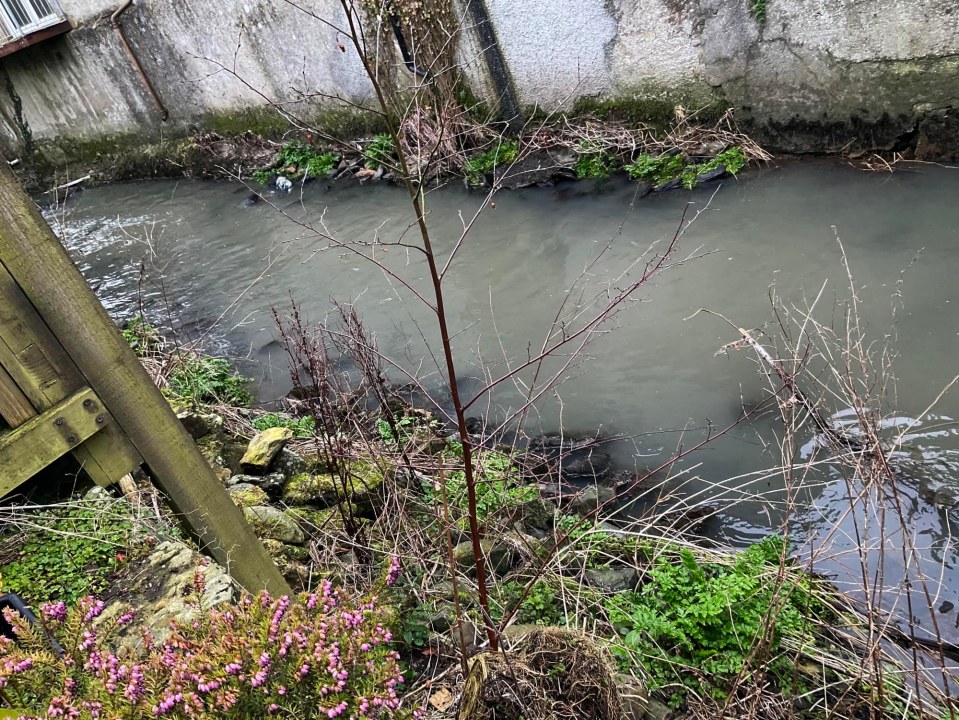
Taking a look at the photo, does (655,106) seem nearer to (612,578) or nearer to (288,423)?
(288,423)

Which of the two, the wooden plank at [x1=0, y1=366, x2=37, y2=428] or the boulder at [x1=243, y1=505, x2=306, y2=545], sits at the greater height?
the wooden plank at [x1=0, y1=366, x2=37, y2=428]

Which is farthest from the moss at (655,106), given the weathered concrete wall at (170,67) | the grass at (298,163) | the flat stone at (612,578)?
the flat stone at (612,578)

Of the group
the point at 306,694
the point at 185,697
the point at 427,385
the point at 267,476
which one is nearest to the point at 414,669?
the point at 306,694

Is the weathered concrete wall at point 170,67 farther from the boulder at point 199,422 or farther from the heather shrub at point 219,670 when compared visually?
the heather shrub at point 219,670

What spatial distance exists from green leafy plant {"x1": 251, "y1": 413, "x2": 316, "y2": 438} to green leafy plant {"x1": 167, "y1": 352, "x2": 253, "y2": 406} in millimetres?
469

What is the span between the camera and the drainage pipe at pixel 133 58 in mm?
10711

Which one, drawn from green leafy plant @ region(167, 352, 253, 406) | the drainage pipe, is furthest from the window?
green leafy plant @ region(167, 352, 253, 406)

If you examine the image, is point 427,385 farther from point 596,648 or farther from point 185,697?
point 185,697

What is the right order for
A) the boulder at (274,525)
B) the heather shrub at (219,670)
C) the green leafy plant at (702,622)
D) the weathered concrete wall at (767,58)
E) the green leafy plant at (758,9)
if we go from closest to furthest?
the heather shrub at (219,670) < the green leafy plant at (702,622) < the boulder at (274,525) < the weathered concrete wall at (767,58) < the green leafy plant at (758,9)

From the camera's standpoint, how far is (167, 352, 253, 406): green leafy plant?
536cm

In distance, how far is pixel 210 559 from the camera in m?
Answer: 2.50

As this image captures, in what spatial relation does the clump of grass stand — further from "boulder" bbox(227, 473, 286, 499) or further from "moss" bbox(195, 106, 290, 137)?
"moss" bbox(195, 106, 290, 137)

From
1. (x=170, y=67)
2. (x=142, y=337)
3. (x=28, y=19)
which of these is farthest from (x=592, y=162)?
(x=28, y=19)

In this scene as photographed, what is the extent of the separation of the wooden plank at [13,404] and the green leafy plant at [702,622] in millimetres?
2221
